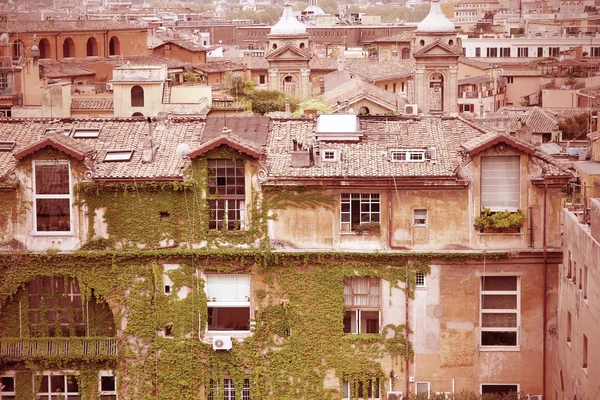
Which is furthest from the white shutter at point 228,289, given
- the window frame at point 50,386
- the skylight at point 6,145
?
the skylight at point 6,145

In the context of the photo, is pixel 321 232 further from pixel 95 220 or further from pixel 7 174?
pixel 7 174

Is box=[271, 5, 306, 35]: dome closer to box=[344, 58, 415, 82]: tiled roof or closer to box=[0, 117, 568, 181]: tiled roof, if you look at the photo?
box=[344, 58, 415, 82]: tiled roof

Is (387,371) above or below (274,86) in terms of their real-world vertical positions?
below

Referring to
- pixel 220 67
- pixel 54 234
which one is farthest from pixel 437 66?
pixel 54 234

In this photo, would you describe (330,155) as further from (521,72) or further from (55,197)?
(521,72)

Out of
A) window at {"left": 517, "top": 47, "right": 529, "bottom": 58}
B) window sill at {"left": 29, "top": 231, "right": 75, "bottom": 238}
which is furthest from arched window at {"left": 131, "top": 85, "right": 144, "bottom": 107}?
window at {"left": 517, "top": 47, "right": 529, "bottom": 58}

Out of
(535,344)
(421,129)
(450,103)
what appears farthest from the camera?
(450,103)

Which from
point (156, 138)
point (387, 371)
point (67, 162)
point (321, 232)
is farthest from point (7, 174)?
point (387, 371)
